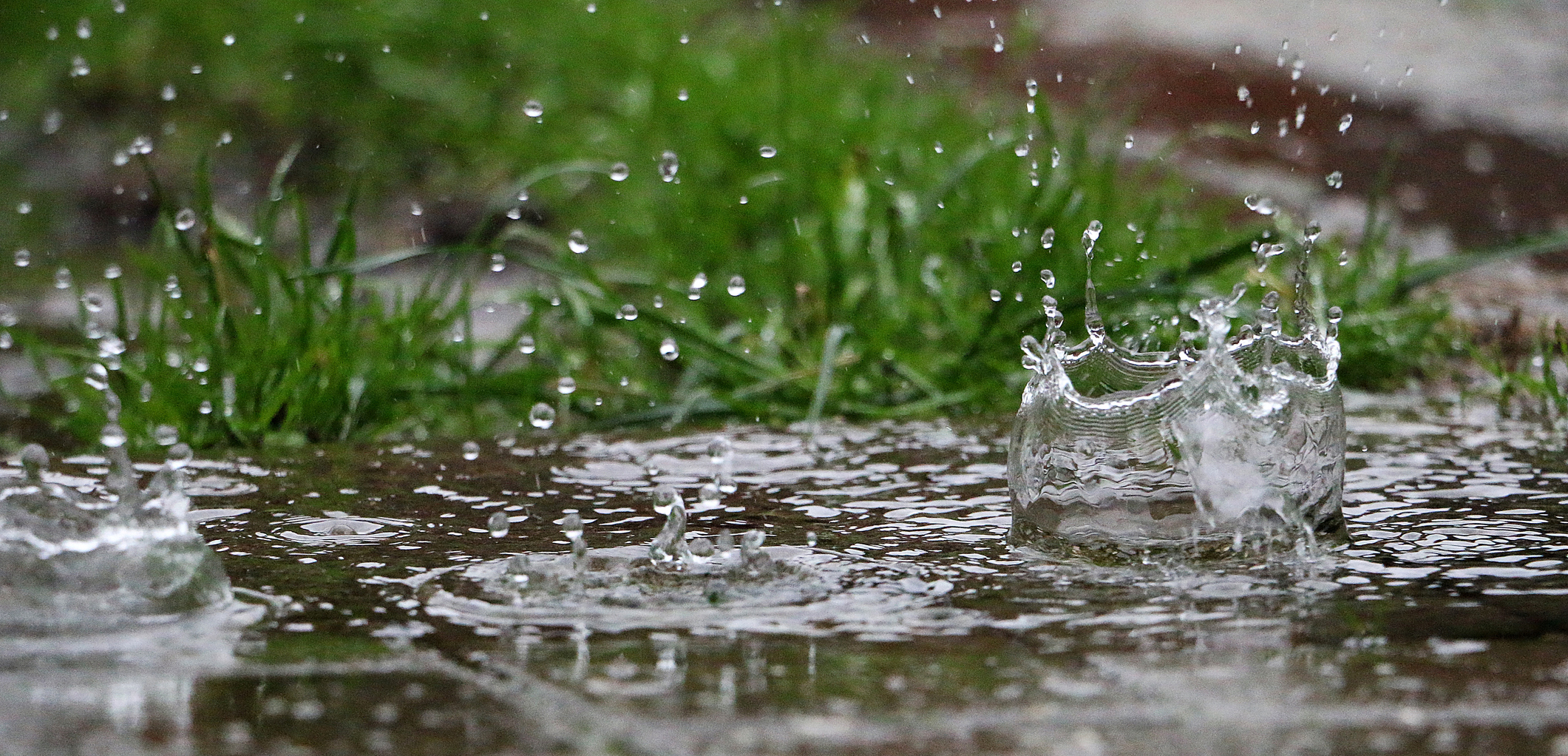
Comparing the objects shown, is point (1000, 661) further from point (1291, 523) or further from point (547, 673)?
point (1291, 523)

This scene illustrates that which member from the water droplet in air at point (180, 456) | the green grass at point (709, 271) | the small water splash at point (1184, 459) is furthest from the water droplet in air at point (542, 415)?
the small water splash at point (1184, 459)

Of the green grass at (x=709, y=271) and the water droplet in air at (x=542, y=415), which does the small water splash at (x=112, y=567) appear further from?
the green grass at (x=709, y=271)

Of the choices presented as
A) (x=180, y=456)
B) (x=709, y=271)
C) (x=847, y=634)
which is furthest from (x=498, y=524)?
(x=709, y=271)

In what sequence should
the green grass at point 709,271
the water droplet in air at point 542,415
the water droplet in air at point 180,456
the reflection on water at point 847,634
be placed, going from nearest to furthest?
the reflection on water at point 847,634 → the water droplet in air at point 180,456 → the water droplet in air at point 542,415 → the green grass at point 709,271

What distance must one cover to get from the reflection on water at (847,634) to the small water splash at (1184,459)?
0.07 metres

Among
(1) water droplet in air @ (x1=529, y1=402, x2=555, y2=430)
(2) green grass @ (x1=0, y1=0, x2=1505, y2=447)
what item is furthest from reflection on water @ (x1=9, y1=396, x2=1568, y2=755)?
(2) green grass @ (x1=0, y1=0, x2=1505, y2=447)

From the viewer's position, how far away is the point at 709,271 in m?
4.50

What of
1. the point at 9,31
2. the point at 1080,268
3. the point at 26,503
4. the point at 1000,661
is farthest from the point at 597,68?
the point at 1000,661

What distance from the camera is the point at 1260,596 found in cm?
187

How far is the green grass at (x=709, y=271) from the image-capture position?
350cm

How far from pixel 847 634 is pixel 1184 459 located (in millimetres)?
657

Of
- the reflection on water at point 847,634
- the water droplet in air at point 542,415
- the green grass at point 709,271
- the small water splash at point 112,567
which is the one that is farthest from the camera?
the green grass at point 709,271

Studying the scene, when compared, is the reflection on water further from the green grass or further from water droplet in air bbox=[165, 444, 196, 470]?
the green grass

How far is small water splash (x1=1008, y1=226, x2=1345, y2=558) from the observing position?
215 centimetres
